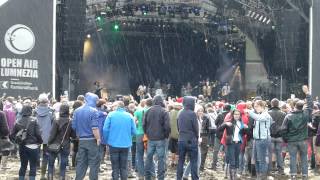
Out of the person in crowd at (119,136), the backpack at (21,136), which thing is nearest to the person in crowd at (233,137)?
the person in crowd at (119,136)

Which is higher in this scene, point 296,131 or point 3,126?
point 3,126

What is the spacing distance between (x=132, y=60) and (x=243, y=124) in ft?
76.8

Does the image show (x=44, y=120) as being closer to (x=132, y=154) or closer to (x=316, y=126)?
(x=132, y=154)

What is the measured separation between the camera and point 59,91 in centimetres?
2180

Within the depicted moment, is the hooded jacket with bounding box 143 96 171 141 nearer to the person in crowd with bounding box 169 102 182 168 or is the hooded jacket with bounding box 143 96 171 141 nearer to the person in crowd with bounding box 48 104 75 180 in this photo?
the person in crowd with bounding box 48 104 75 180

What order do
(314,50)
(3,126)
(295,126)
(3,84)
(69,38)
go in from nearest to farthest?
(3,126)
(295,126)
(3,84)
(314,50)
(69,38)

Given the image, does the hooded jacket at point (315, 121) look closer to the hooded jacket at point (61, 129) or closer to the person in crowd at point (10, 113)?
the hooded jacket at point (61, 129)

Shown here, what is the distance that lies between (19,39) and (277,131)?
10.5 meters

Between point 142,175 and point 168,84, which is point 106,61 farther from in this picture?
point 142,175

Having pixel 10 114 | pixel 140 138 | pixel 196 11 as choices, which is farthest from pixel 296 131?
pixel 196 11

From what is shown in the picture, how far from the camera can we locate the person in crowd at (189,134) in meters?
8.88

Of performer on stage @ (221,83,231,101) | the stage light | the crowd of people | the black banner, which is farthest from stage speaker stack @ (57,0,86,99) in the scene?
performer on stage @ (221,83,231,101)

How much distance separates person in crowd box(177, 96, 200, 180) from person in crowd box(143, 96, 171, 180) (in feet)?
0.88

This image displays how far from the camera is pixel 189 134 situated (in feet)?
29.1
